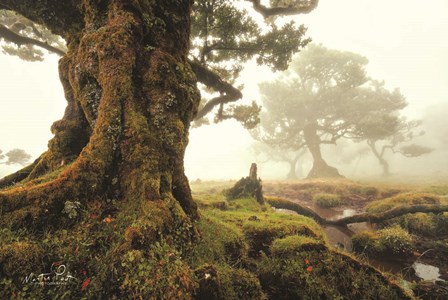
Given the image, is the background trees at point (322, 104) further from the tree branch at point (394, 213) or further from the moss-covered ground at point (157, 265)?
the moss-covered ground at point (157, 265)

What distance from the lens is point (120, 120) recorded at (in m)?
4.23

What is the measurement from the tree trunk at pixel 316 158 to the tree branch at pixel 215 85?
861 inches

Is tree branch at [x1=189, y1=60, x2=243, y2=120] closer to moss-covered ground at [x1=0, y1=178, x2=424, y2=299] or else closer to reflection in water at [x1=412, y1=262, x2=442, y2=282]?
moss-covered ground at [x1=0, y1=178, x2=424, y2=299]

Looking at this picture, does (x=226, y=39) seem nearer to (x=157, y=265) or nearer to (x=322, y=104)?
(x=157, y=265)

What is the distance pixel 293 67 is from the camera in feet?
118

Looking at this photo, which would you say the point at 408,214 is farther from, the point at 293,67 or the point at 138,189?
the point at 293,67

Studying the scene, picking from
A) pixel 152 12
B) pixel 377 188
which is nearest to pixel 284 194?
pixel 377 188

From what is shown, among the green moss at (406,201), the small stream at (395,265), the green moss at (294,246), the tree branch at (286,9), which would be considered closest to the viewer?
the green moss at (294,246)

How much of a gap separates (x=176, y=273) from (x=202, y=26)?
954cm

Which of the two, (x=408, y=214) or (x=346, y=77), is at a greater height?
(x=346, y=77)
